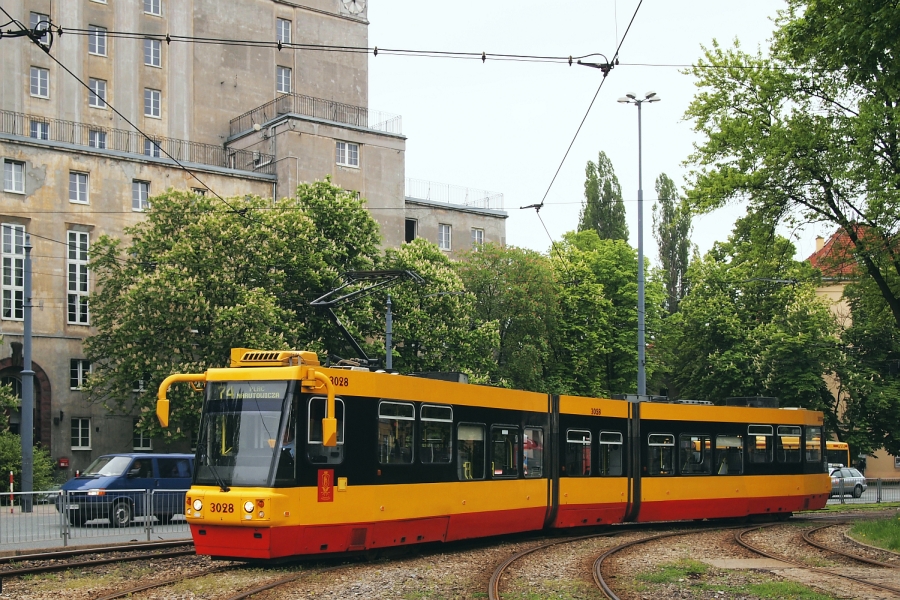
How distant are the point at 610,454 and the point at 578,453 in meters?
1.16

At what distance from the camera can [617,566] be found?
16.4 m

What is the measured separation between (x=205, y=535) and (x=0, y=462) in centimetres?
2308

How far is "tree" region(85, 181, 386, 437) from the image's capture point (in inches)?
1451

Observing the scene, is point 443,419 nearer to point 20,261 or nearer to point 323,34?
point 20,261

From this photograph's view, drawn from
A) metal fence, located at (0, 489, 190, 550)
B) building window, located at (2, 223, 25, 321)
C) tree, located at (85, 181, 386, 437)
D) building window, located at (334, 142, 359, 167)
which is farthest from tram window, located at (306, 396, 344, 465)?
building window, located at (334, 142, 359, 167)

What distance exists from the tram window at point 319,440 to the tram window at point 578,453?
298 inches

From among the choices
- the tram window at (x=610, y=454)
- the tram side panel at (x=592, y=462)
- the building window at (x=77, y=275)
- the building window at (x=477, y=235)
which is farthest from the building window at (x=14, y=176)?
the tram window at (x=610, y=454)

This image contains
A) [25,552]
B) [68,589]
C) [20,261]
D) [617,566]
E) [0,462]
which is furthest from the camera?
[20,261]

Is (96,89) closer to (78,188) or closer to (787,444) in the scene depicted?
(78,188)

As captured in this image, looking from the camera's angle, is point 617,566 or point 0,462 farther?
point 0,462

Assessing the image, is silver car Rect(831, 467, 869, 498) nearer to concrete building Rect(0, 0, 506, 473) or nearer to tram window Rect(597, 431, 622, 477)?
concrete building Rect(0, 0, 506, 473)

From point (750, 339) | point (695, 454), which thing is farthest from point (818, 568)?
point (750, 339)

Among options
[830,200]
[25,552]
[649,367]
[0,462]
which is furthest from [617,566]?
[649,367]

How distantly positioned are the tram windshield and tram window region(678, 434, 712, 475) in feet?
41.5
